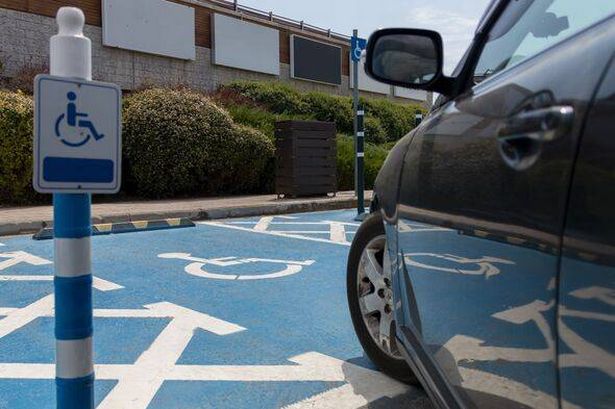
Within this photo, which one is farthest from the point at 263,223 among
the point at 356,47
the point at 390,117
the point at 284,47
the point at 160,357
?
the point at 284,47

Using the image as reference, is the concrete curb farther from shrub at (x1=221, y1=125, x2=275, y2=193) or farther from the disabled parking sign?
the disabled parking sign

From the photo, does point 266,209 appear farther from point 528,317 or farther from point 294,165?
point 528,317

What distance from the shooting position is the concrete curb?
7.32m

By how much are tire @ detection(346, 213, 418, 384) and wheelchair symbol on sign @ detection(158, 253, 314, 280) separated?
6.43 feet

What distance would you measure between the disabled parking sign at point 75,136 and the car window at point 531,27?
122 centimetres

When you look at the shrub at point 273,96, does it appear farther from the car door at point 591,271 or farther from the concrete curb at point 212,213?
the car door at point 591,271

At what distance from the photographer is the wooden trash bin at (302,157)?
37.1ft

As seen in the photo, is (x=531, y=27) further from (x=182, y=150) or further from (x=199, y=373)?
(x=182, y=150)

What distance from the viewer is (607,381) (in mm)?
1000

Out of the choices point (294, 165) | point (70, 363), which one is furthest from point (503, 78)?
point (294, 165)

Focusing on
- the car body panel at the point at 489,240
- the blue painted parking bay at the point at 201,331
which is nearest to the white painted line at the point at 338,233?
the blue painted parking bay at the point at 201,331

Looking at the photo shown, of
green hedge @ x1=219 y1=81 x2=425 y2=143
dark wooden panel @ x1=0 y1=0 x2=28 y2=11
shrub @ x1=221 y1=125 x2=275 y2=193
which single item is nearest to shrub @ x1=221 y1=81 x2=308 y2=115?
green hedge @ x1=219 y1=81 x2=425 y2=143

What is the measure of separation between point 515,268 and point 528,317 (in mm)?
117

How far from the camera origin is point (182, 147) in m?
11.3
